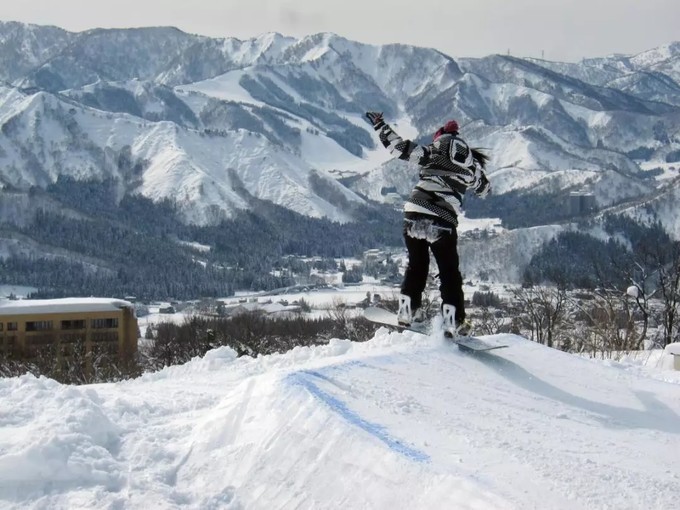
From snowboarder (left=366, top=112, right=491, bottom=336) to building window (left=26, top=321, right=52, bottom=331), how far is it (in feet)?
213

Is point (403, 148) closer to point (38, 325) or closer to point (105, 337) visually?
point (105, 337)

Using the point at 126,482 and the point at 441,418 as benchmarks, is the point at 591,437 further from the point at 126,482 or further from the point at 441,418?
the point at 126,482

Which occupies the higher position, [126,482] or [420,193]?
[420,193]

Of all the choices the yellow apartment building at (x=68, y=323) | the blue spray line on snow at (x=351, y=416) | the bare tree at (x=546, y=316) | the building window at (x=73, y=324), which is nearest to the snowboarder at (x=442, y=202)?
the blue spray line on snow at (x=351, y=416)

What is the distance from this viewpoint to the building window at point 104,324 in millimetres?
Answer: 67625

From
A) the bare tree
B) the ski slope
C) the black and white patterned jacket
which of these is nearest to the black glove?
the black and white patterned jacket

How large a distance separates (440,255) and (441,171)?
90cm

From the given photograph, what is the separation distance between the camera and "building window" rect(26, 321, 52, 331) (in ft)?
220

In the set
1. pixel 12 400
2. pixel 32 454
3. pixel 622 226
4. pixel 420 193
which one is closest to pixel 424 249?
pixel 420 193

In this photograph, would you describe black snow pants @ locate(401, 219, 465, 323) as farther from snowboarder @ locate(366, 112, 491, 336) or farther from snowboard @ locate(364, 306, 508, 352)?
snowboard @ locate(364, 306, 508, 352)

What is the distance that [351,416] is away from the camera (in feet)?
15.2

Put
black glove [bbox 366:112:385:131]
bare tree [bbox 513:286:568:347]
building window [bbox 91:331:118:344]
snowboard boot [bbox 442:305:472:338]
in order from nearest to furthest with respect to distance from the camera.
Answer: snowboard boot [bbox 442:305:472:338], black glove [bbox 366:112:385:131], bare tree [bbox 513:286:568:347], building window [bbox 91:331:118:344]

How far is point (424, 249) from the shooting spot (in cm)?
814

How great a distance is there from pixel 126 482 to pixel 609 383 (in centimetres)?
463
